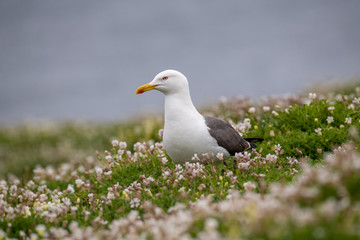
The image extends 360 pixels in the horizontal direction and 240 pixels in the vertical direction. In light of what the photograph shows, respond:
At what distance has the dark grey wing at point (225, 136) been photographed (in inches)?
263

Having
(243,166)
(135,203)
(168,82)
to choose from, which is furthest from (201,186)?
(168,82)

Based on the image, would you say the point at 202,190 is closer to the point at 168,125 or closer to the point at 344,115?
the point at 168,125

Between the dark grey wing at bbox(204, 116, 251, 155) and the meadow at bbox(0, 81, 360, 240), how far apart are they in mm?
240

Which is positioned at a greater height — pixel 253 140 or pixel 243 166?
pixel 253 140

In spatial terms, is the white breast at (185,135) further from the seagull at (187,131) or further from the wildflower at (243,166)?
the wildflower at (243,166)

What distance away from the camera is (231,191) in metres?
5.41

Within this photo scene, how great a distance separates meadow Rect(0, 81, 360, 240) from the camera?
3543 mm

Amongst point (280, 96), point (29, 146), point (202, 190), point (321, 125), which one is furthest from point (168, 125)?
point (29, 146)

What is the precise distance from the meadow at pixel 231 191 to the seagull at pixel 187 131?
0.72 ft

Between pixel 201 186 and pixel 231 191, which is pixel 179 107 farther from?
pixel 231 191

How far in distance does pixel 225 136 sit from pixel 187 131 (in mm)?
697

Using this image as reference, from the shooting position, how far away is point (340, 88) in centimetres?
1395

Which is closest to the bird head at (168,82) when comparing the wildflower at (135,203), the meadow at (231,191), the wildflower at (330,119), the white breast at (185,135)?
the white breast at (185,135)

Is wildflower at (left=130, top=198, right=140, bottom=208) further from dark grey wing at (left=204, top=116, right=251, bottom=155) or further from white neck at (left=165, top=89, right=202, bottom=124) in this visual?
dark grey wing at (left=204, top=116, right=251, bottom=155)
